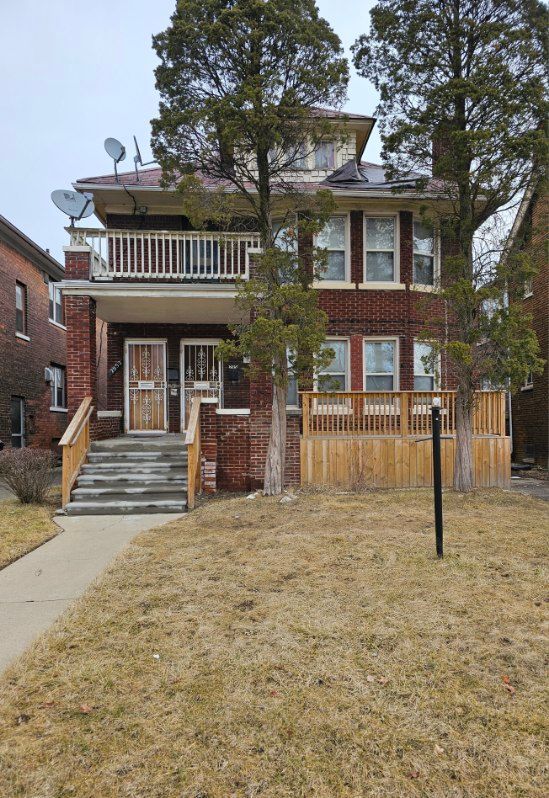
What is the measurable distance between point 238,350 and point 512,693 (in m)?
6.15

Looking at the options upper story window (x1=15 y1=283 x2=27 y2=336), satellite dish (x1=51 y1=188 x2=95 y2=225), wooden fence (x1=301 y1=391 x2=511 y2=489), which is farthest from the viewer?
upper story window (x1=15 y1=283 x2=27 y2=336)

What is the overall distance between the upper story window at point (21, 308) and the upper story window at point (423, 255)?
1198cm

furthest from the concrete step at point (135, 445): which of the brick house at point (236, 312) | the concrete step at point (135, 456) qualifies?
the brick house at point (236, 312)

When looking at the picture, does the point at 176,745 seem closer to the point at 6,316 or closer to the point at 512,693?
the point at 512,693

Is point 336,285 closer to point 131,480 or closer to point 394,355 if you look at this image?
point 394,355

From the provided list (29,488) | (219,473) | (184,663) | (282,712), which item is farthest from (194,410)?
(282,712)

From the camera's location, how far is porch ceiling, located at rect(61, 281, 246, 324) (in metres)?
9.41

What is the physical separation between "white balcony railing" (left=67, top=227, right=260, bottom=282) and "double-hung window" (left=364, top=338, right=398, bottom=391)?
11.8 ft

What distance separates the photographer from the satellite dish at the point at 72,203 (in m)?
9.82

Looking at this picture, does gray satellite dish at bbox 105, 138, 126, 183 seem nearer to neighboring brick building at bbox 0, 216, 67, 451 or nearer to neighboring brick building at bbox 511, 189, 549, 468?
neighboring brick building at bbox 0, 216, 67, 451

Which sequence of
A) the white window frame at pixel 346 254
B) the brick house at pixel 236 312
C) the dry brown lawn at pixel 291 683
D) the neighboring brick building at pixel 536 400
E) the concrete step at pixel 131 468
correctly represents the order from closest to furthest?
the dry brown lawn at pixel 291 683, the concrete step at pixel 131 468, the brick house at pixel 236 312, the white window frame at pixel 346 254, the neighboring brick building at pixel 536 400

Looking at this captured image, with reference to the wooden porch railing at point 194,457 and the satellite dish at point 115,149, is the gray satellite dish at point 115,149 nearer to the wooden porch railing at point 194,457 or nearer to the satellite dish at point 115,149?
the satellite dish at point 115,149

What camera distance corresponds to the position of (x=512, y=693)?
A: 257 centimetres

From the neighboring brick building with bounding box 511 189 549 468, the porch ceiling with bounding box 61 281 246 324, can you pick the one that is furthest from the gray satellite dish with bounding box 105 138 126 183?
the neighboring brick building with bounding box 511 189 549 468
